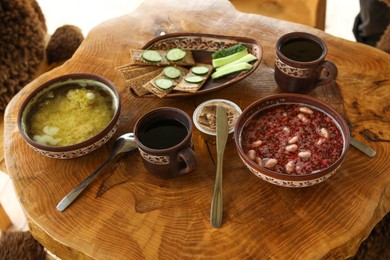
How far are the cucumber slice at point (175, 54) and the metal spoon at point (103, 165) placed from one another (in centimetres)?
37

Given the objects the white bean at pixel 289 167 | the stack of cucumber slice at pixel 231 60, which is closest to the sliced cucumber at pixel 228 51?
the stack of cucumber slice at pixel 231 60

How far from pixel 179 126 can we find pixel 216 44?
486mm

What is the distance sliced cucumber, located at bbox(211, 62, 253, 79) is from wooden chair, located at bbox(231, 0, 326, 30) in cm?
98

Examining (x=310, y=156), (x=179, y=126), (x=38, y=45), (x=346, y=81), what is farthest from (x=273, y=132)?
(x=38, y=45)

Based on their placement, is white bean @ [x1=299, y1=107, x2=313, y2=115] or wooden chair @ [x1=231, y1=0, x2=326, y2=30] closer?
white bean @ [x1=299, y1=107, x2=313, y2=115]

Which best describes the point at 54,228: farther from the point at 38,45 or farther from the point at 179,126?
the point at 38,45

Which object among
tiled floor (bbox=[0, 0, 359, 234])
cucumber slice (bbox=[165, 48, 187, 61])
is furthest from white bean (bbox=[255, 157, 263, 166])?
tiled floor (bbox=[0, 0, 359, 234])

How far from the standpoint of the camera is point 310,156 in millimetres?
1197

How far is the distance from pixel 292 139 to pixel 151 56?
617 millimetres

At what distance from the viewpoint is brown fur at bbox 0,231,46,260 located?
5.87ft

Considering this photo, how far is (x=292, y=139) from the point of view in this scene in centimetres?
124

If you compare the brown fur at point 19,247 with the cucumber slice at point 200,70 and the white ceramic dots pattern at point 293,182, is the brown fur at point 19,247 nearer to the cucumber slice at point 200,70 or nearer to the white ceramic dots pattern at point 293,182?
the cucumber slice at point 200,70

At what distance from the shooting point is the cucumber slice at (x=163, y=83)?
1.47 metres

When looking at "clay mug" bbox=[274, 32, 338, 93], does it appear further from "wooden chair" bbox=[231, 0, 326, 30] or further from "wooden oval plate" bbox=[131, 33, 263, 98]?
"wooden chair" bbox=[231, 0, 326, 30]
